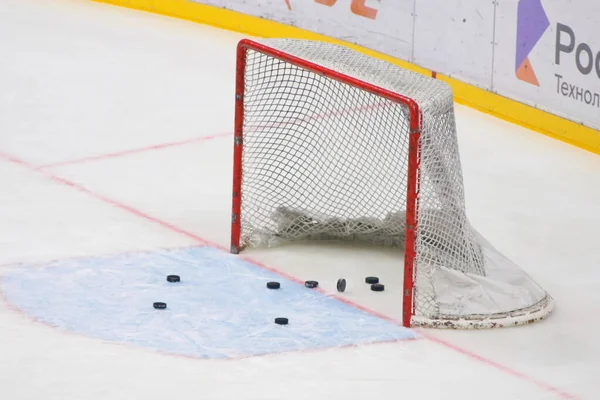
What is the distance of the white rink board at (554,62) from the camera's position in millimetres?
7695

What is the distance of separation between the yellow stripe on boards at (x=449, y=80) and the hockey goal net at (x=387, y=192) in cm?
154

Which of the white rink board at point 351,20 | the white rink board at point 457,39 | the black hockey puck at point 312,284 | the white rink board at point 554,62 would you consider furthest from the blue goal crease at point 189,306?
the white rink board at point 351,20

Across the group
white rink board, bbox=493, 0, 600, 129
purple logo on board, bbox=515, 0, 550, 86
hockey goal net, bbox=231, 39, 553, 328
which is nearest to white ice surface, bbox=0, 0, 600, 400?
hockey goal net, bbox=231, 39, 553, 328

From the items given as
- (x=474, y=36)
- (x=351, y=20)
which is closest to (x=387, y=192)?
(x=474, y=36)

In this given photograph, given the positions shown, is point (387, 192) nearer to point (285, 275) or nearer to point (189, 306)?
point (285, 275)

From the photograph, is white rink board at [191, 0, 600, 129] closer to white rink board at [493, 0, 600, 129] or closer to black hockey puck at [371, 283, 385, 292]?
white rink board at [493, 0, 600, 129]

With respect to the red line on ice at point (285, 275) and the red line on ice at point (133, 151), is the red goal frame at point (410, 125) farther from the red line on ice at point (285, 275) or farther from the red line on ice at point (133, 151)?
the red line on ice at point (133, 151)

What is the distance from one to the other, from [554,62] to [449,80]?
93cm

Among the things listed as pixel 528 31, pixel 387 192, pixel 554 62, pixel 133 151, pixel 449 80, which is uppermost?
pixel 528 31

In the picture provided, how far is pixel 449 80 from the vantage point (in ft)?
28.8

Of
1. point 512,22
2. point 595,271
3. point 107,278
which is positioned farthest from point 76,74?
point 595,271

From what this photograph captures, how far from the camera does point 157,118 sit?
8547mm

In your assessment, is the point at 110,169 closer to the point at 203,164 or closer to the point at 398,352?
the point at 203,164

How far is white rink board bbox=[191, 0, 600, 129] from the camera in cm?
782
